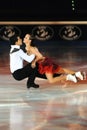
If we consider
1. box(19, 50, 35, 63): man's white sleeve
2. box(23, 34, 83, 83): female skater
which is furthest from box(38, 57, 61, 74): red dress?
box(19, 50, 35, 63): man's white sleeve

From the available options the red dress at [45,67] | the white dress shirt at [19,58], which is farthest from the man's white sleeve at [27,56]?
the red dress at [45,67]

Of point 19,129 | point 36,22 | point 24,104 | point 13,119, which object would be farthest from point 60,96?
point 36,22

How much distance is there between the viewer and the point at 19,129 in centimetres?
393

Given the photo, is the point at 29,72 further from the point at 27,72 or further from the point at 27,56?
the point at 27,56

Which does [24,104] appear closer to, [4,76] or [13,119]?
[13,119]
